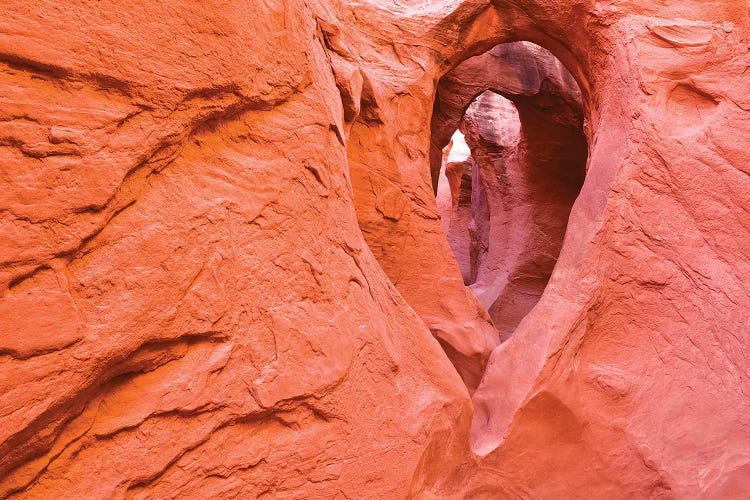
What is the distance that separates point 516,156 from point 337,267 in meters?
5.83

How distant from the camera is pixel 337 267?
2160 mm

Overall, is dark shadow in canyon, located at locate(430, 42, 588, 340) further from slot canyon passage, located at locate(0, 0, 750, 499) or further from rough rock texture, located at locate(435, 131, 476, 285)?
slot canyon passage, located at locate(0, 0, 750, 499)

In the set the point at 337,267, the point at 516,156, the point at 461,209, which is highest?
the point at 337,267

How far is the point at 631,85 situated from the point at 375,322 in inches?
101

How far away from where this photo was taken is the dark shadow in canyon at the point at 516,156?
6219mm

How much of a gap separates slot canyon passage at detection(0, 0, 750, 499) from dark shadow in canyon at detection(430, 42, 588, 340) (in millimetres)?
1760

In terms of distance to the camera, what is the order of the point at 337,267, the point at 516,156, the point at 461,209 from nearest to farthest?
the point at 337,267
the point at 516,156
the point at 461,209

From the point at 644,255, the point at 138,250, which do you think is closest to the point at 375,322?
the point at 138,250

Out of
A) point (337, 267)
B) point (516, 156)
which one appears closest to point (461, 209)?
point (516, 156)

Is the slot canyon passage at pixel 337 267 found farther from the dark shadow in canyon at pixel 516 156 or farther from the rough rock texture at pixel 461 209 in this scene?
the rough rock texture at pixel 461 209

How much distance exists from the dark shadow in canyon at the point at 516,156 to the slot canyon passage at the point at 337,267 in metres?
1.76

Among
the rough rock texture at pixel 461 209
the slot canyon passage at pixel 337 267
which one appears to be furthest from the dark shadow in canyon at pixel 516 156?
the slot canyon passage at pixel 337 267

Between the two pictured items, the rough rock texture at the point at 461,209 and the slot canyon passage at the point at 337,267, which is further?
the rough rock texture at the point at 461,209

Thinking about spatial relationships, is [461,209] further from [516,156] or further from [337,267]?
[337,267]
